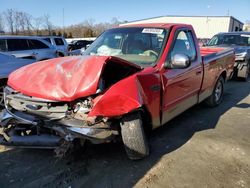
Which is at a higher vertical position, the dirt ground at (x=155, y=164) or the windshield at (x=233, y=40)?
the windshield at (x=233, y=40)

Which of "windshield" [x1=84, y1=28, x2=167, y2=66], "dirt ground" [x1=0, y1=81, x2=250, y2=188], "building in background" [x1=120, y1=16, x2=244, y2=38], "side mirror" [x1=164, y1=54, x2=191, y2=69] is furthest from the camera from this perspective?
"building in background" [x1=120, y1=16, x2=244, y2=38]

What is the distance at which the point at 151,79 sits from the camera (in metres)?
3.63

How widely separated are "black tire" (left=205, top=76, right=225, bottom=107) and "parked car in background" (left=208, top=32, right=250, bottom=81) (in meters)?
3.80

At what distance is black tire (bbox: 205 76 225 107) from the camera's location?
6292mm

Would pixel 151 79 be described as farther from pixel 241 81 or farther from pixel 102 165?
pixel 241 81

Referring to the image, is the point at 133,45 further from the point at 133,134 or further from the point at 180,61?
the point at 133,134

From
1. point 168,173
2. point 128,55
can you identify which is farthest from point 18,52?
point 168,173

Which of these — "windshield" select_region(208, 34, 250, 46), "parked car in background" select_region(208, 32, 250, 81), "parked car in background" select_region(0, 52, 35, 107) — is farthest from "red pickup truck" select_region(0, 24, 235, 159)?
"windshield" select_region(208, 34, 250, 46)

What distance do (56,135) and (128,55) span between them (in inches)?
71.9

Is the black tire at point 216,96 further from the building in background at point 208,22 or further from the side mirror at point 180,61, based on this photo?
the building in background at point 208,22

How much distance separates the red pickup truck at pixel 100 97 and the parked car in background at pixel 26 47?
7.03 m

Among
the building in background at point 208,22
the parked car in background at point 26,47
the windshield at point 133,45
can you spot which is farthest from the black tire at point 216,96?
the building in background at point 208,22

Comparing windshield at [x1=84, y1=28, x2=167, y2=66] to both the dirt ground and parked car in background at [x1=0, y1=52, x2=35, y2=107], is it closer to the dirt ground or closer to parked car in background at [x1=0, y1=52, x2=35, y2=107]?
the dirt ground

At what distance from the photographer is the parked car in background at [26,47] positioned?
10.6 metres
